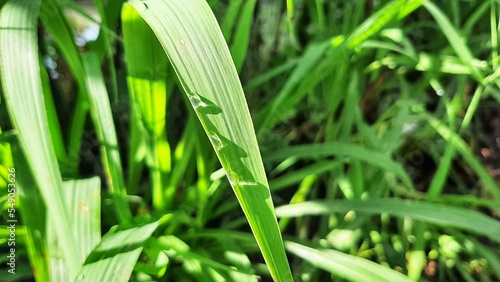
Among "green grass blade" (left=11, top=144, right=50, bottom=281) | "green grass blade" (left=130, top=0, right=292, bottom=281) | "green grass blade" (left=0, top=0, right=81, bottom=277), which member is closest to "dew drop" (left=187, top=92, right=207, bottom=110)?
"green grass blade" (left=130, top=0, right=292, bottom=281)

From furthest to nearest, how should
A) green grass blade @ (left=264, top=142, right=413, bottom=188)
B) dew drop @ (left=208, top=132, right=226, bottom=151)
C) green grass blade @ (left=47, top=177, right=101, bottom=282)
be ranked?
1. green grass blade @ (left=264, top=142, right=413, bottom=188)
2. green grass blade @ (left=47, top=177, right=101, bottom=282)
3. dew drop @ (left=208, top=132, right=226, bottom=151)

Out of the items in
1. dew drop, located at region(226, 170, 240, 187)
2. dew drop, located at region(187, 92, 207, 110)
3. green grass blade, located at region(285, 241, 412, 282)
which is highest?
dew drop, located at region(187, 92, 207, 110)

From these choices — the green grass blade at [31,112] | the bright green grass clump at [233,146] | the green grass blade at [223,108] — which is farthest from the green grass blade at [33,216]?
the green grass blade at [223,108]

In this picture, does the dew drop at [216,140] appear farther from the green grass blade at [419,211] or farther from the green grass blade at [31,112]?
the green grass blade at [419,211]

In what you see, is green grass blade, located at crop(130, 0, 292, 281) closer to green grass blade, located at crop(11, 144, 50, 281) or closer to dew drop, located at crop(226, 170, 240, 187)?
dew drop, located at crop(226, 170, 240, 187)

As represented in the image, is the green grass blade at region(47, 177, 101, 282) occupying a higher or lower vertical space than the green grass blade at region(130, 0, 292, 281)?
lower

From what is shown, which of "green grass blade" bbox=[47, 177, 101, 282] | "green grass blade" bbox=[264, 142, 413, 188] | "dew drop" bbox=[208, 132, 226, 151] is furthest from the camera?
"green grass blade" bbox=[264, 142, 413, 188]

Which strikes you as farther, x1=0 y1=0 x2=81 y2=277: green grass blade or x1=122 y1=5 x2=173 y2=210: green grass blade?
x1=122 y1=5 x2=173 y2=210: green grass blade
